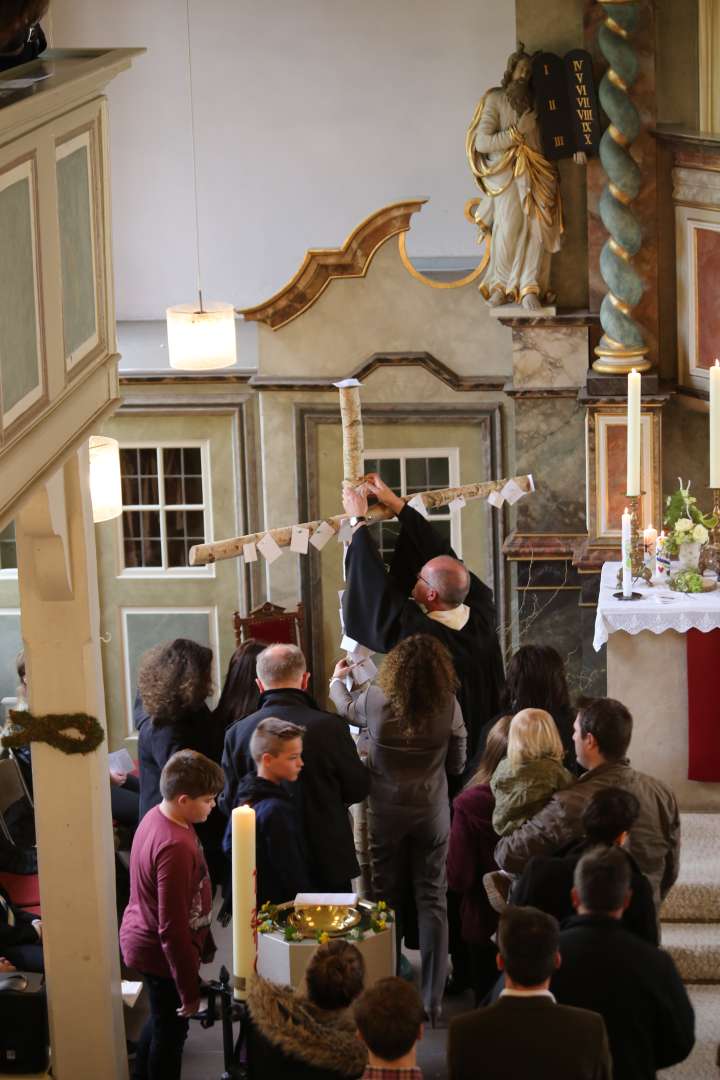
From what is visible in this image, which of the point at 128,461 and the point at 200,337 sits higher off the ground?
the point at 200,337

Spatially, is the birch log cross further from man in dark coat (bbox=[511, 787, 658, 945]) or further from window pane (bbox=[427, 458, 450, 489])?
window pane (bbox=[427, 458, 450, 489])

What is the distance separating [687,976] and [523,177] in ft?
16.4

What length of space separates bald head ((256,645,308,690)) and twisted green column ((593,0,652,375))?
13.1 feet

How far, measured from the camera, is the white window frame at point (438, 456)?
1066 cm

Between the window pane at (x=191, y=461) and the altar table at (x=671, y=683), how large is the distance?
5259 mm

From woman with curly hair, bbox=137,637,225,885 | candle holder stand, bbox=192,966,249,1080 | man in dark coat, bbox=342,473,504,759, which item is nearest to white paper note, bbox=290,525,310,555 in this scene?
man in dark coat, bbox=342,473,504,759

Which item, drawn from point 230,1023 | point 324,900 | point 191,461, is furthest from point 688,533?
point 191,461

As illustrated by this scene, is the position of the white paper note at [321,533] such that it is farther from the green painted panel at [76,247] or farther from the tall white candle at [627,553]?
the green painted panel at [76,247]

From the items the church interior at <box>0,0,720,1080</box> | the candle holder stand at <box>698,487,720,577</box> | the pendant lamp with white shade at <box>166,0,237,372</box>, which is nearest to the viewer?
the church interior at <box>0,0,720,1080</box>

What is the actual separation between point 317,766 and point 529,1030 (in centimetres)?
192

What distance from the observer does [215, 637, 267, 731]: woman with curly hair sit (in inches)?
251

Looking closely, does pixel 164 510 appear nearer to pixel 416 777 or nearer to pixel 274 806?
pixel 416 777

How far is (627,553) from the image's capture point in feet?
22.8

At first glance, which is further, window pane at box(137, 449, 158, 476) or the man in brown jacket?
window pane at box(137, 449, 158, 476)
